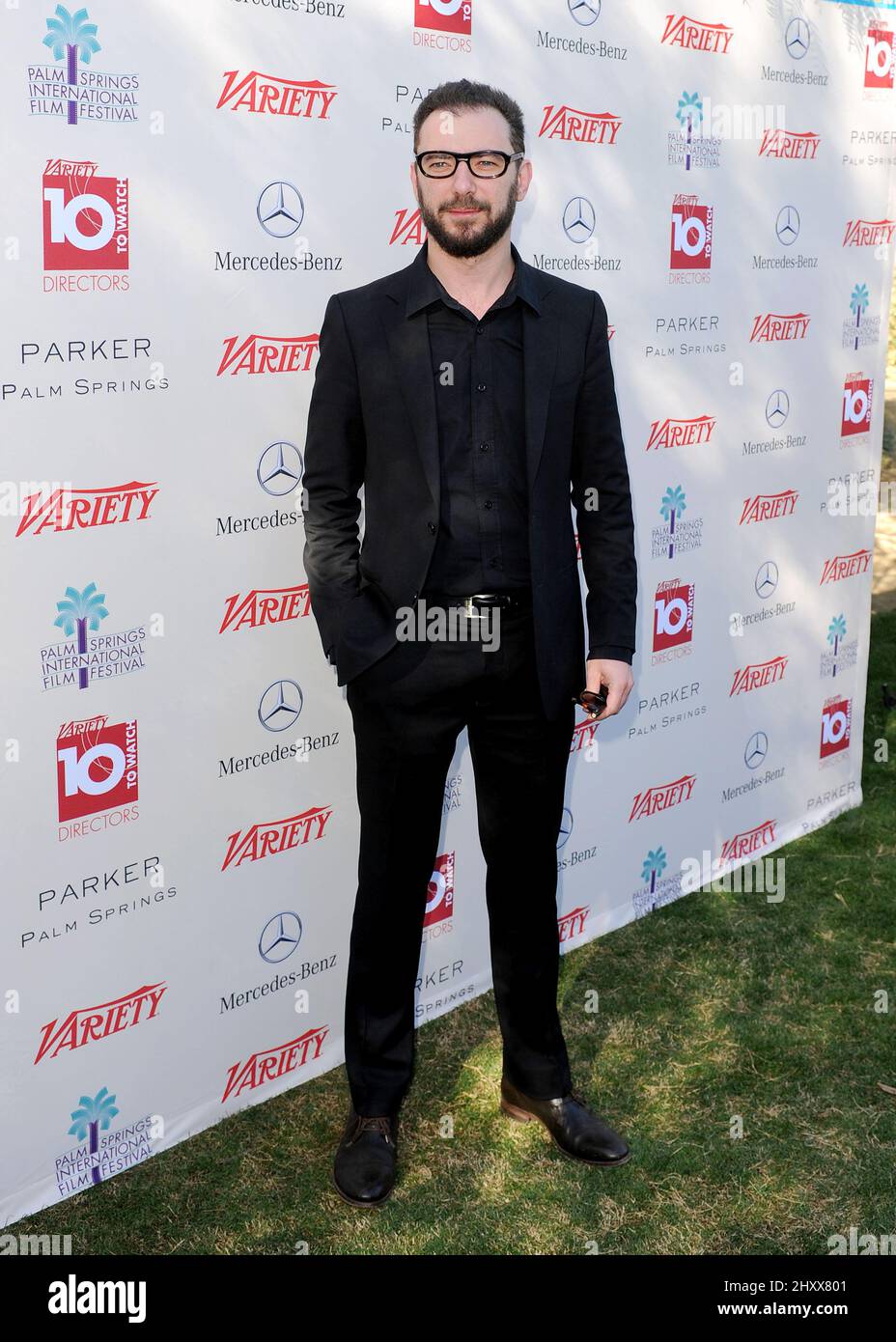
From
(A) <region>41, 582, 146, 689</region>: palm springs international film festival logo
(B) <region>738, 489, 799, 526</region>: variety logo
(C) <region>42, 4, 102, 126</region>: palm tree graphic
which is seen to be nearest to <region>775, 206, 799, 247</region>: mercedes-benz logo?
(B) <region>738, 489, 799, 526</region>: variety logo

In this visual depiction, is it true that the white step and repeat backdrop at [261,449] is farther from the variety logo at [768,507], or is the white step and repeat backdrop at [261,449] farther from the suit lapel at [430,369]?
the suit lapel at [430,369]

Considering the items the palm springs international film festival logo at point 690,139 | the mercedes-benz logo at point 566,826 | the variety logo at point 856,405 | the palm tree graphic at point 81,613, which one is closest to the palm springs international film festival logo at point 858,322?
the variety logo at point 856,405

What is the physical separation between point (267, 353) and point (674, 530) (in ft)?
6.21

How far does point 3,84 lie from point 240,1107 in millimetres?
2762

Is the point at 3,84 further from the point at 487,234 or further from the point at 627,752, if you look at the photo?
the point at 627,752

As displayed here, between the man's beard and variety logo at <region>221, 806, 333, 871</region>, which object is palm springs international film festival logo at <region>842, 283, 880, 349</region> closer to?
the man's beard

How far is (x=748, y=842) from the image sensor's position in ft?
18.8

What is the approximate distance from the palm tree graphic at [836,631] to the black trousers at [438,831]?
261 centimetres

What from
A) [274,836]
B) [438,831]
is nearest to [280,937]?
[274,836]

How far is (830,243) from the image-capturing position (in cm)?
546

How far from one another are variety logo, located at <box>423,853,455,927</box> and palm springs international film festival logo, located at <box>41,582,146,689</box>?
1.43 meters

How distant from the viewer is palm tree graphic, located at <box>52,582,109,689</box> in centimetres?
337

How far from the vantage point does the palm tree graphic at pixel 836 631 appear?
5.95m

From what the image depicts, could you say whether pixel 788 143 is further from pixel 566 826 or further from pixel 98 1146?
pixel 98 1146
